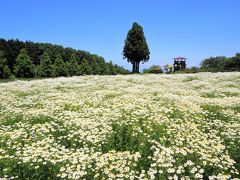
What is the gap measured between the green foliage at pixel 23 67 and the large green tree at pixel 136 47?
2699 centimetres

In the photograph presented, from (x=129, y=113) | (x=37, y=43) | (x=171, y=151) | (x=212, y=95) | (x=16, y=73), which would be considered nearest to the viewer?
(x=171, y=151)

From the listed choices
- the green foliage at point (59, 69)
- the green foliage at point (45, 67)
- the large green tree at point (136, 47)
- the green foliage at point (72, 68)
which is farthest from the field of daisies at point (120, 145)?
the large green tree at point (136, 47)

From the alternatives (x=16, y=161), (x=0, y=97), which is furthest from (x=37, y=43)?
(x=16, y=161)

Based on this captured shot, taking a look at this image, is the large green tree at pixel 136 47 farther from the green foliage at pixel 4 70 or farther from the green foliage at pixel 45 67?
the green foliage at pixel 4 70

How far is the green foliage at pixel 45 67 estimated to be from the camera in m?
46.6

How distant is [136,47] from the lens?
65.6 metres

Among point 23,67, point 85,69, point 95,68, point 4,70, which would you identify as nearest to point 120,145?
point 4,70

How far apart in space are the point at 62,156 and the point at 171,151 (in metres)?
2.56

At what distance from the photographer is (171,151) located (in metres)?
6.78

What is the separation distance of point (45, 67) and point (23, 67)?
3.91 meters

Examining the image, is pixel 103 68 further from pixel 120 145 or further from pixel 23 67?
pixel 120 145

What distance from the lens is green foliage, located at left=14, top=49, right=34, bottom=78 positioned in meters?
44.3

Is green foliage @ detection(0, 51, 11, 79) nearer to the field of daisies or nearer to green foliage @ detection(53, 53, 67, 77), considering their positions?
green foliage @ detection(53, 53, 67, 77)

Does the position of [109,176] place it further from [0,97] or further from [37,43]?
[37,43]
